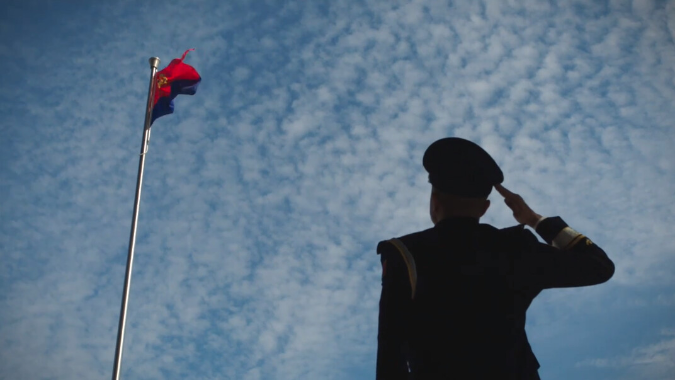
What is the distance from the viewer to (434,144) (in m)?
2.97

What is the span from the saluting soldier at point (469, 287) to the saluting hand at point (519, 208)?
3 cm

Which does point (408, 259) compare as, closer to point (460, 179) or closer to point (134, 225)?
point (460, 179)

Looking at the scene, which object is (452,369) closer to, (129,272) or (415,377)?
(415,377)

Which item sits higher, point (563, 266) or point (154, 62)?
point (154, 62)

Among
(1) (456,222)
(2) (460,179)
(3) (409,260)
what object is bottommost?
(3) (409,260)

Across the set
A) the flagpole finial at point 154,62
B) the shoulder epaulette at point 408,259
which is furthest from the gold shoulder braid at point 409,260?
the flagpole finial at point 154,62

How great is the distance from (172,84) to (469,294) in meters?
14.8

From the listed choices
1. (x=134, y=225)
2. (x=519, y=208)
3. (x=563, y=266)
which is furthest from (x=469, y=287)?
(x=134, y=225)

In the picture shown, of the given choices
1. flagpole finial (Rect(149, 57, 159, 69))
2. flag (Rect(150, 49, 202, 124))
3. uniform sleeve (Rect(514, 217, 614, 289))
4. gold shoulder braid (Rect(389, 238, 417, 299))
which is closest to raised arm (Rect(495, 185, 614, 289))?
uniform sleeve (Rect(514, 217, 614, 289))

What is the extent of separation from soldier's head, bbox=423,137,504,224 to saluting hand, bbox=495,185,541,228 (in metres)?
0.07

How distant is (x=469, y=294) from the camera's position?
2434 mm

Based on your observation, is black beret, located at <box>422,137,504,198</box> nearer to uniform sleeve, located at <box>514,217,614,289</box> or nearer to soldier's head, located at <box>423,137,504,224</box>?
soldier's head, located at <box>423,137,504,224</box>

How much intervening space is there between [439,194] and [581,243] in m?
0.69

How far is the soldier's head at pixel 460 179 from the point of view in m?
2.74
